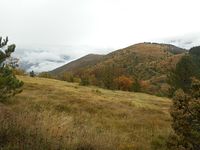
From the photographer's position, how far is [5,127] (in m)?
8.22

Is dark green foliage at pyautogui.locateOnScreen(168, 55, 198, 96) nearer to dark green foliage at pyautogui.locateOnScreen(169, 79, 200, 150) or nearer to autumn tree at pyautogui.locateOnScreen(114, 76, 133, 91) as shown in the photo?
dark green foliage at pyautogui.locateOnScreen(169, 79, 200, 150)

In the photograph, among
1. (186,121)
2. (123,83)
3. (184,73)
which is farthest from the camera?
(123,83)

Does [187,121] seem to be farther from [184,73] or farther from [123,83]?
[123,83]

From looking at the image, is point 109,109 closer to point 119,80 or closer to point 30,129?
point 30,129

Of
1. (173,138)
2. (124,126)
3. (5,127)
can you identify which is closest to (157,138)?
(173,138)

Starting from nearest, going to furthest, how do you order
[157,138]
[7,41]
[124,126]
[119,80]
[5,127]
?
[5,127] → [157,138] → [124,126] → [7,41] → [119,80]

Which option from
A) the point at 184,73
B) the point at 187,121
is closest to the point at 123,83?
the point at 184,73

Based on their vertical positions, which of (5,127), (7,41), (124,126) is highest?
(7,41)

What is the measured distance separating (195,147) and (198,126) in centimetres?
65

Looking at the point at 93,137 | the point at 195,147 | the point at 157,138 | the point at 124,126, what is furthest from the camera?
the point at 124,126

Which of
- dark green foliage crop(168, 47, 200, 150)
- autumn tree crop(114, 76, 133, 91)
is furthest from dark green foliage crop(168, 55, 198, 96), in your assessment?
autumn tree crop(114, 76, 133, 91)

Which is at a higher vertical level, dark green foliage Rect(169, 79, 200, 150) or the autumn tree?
the autumn tree

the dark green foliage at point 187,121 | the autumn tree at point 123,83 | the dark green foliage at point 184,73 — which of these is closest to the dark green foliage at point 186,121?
the dark green foliage at point 187,121

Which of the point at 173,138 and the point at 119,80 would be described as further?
the point at 119,80
